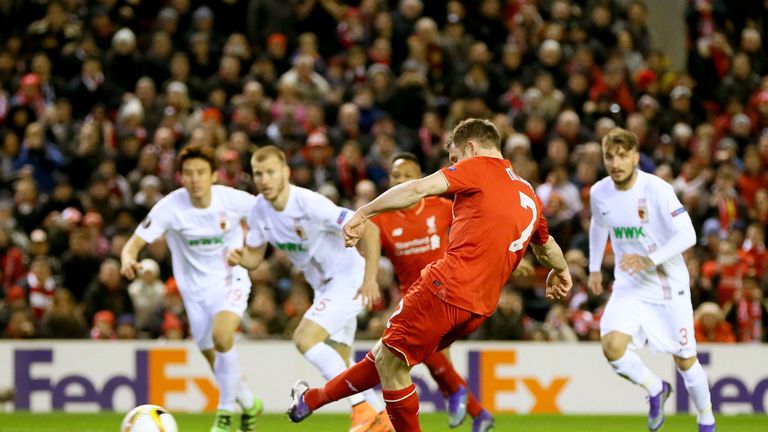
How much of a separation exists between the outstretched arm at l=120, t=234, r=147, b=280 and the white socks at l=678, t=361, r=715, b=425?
14.5ft

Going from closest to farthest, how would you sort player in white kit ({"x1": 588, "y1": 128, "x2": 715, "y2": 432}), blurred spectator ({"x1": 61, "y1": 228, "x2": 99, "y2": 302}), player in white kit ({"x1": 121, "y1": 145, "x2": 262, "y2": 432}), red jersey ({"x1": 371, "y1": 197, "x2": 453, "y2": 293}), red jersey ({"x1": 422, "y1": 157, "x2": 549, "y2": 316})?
red jersey ({"x1": 422, "y1": 157, "x2": 549, "y2": 316}), player in white kit ({"x1": 588, "y1": 128, "x2": 715, "y2": 432}), player in white kit ({"x1": 121, "y1": 145, "x2": 262, "y2": 432}), red jersey ({"x1": 371, "y1": 197, "x2": 453, "y2": 293}), blurred spectator ({"x1": 61, "y1": 228, "x2": 99, "y2": 302})

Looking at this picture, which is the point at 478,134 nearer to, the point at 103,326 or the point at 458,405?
the point at 458,405

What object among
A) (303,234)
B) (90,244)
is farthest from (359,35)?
(303,234)

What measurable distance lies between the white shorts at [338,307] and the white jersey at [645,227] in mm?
2078

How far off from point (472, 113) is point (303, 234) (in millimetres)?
7779

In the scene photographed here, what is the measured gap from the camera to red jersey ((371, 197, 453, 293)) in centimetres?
1154

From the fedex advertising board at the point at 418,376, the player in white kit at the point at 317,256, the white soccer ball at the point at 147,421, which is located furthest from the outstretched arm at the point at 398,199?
the fedex advertising board at the point at 418,376

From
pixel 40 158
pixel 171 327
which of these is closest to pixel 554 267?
pixel 171 327

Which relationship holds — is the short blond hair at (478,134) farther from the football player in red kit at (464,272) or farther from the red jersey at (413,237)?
the red jersey at (413,237)

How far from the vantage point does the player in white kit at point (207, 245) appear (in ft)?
37.5

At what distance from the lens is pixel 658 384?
1103cm

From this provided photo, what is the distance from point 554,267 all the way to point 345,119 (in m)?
9.33

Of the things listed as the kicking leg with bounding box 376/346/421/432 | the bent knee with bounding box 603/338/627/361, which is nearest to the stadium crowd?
the bent knee with bounding box 603/338/627/361

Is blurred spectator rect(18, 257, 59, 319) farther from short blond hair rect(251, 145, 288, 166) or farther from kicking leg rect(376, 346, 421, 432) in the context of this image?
kicking leg rect(376, 346, 421, 432)
